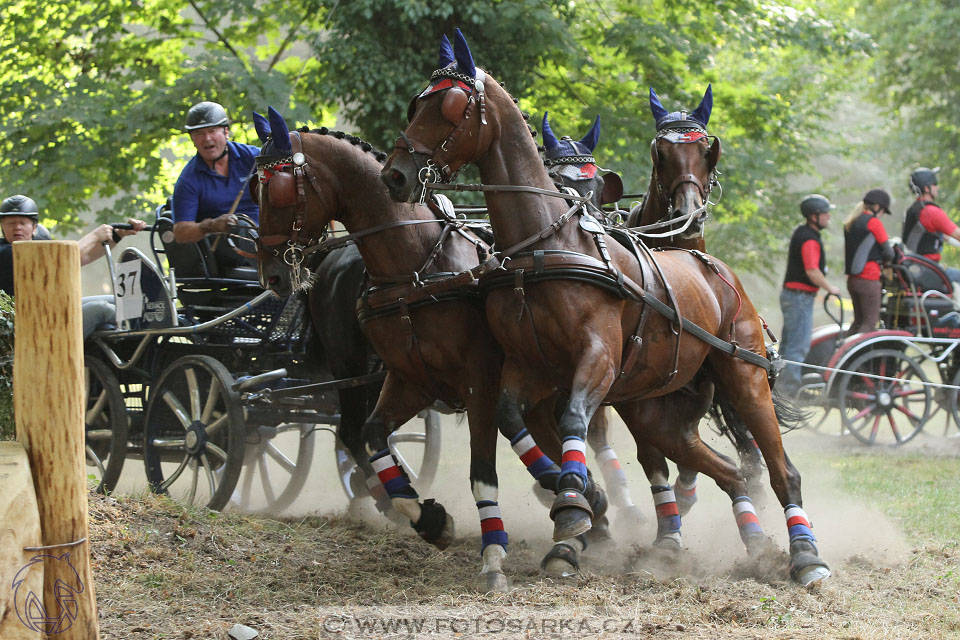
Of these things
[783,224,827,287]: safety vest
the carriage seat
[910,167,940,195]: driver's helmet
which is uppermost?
[910,167,940,195]: driver's helmet

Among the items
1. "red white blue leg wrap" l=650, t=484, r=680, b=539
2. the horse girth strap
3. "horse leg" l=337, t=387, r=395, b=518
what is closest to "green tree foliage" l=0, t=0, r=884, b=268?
"horse leg" l=337, t=387, r=395, b=518

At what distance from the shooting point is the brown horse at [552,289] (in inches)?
179

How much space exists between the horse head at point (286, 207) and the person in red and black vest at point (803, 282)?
6.77m

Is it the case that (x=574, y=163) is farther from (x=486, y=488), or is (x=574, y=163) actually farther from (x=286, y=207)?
(x=486, y=488)

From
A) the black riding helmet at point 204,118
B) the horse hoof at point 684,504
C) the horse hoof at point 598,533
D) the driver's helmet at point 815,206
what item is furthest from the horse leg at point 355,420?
the driver's helmet at point 815,206

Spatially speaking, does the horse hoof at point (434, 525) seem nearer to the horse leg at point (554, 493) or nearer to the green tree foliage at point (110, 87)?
the horse leg at point (554, 493)

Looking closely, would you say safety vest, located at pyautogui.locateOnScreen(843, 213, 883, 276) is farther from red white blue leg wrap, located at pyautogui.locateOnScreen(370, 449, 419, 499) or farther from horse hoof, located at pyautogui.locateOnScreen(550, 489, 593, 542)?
horse hoof, located at pyautogui.locateOnScreen(550, 489, 593, 542)

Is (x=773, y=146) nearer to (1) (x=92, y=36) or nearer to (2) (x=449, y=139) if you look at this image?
(1) (x=92, y=36)

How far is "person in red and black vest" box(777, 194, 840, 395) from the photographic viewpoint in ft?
35.2

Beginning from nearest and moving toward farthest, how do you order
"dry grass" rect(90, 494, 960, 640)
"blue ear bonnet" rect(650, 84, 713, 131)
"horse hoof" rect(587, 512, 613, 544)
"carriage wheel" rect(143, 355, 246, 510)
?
"dry grass" rect(90, 494, 960, 640), "horse hoof" rect(587, 512, 613, 544), "blue ear bonnet" rect(650, 84, 713, 131), "carriage wheel" rect(143, 355, 246, 510)

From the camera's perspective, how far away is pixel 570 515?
14.1ft

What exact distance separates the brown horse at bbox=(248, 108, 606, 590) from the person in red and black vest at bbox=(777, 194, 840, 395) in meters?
6.29

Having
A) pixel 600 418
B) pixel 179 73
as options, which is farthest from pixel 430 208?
pixel 179 73

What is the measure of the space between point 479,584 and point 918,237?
26.2 feet
